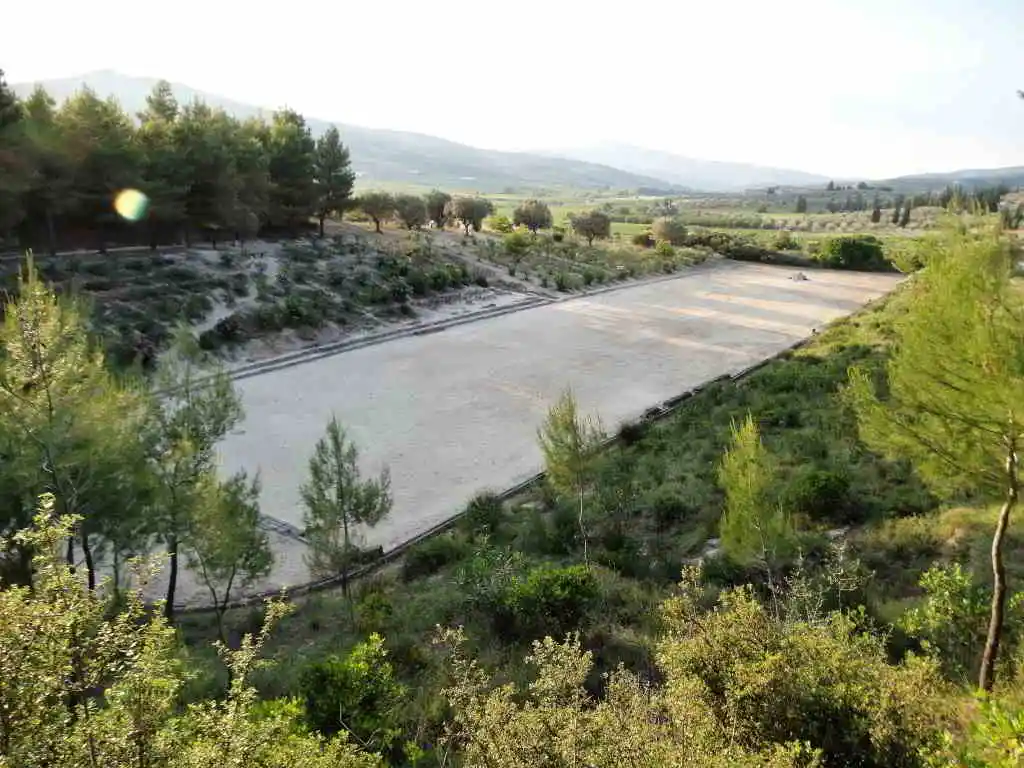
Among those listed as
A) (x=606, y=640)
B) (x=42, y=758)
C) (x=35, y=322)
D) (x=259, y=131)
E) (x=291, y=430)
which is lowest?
(x=291, y=430)

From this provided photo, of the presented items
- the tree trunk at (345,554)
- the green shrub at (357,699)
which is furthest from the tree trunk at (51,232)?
the green shrub at (357,699)

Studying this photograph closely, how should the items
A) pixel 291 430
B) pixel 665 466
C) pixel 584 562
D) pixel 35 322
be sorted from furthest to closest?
pixel 291 430
pixel 665 466
pixel 584 562
pixel 35 322

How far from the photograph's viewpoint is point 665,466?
16.6 metres

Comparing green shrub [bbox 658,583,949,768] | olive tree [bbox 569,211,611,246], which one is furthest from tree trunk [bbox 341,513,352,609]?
olive tree [bbox 569,211,611,246]

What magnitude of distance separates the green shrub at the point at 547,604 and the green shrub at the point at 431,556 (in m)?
3.32

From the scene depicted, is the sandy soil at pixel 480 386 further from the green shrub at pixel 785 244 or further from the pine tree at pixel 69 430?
the green shrub at pixel 785 244

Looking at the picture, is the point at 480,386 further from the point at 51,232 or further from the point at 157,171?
the point at 157,171

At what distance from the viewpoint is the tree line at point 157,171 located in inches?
1087

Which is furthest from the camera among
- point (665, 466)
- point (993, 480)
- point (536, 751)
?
point (665, 466)

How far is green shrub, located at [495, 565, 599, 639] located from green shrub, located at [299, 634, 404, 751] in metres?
2.78

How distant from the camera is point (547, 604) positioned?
9602 mm

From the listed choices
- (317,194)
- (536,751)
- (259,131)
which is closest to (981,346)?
(536,751)

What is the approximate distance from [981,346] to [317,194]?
134 feet

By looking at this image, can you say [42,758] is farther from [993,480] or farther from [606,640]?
[993,480]
